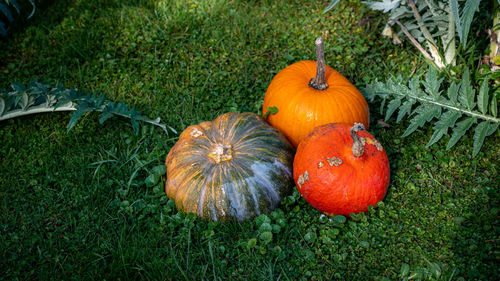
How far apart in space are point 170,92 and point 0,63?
6.88 ft

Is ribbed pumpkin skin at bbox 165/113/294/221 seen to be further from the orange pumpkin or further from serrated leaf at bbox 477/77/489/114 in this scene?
serrated leaf at bbox 477/77/489/114

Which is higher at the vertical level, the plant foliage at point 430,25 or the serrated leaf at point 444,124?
the plant foliage at point 430,25

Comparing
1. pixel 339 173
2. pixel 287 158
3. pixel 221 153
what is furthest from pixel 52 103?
pixel 339 173

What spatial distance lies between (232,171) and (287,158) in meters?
0.48

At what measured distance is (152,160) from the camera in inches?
140

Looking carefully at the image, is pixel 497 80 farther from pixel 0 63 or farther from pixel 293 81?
pixel 0 63

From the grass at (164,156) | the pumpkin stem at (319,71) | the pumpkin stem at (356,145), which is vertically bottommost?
the grass at (164,156)

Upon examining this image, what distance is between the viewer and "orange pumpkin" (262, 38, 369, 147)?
10.8 feet

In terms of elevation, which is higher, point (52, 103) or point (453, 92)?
point (453, 92)

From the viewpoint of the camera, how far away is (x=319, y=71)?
3.33 meters

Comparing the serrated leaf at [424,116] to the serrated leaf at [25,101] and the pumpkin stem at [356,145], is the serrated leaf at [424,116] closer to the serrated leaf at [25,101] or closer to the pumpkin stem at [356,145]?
the pumpkin stem at [356,145]

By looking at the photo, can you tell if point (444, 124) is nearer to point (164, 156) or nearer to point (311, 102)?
point (311, 102)

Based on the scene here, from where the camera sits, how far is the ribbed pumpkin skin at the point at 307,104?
329 centimetres

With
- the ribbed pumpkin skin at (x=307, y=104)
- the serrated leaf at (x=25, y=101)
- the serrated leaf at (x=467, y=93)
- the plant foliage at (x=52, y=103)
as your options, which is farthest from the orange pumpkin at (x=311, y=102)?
the serrated leaf at (x=25, y=101)
